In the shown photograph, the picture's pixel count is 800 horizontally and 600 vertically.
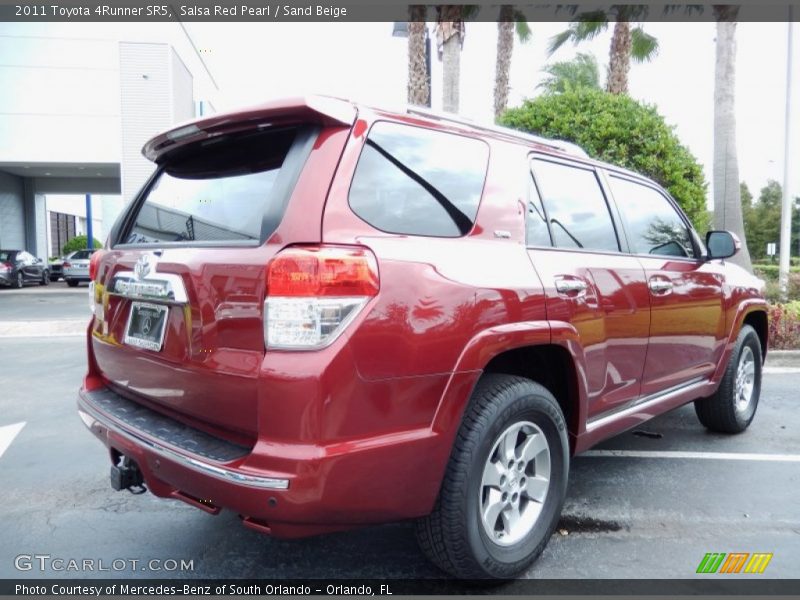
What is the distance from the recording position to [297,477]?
205 centimetres

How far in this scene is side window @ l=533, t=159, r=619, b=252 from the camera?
3.16 meters

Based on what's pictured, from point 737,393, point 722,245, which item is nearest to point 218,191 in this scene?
point 722,245

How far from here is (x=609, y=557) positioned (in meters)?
2.97

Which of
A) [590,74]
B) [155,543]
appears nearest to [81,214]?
[590,74]

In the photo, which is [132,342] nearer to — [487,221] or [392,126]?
[392,126]

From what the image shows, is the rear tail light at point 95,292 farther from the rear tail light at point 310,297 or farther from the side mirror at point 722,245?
the side mirror at point 722,245

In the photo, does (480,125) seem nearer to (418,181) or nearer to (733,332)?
(418,181)

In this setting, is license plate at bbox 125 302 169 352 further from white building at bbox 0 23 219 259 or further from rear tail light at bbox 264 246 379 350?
white building at bbox 0 23 219 259

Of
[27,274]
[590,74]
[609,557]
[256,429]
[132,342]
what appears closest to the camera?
[256,429]

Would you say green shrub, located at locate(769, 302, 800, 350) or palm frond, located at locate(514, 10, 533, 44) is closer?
green shrub, located at locate(769, 302, 800, 350)

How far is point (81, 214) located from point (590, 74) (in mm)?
38841

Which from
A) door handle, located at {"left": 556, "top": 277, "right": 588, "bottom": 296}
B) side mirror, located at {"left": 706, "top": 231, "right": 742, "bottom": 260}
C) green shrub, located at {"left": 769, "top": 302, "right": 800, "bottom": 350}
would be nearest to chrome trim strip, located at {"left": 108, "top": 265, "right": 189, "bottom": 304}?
door handle, located at {"left": 556, "top": 277, "right": 588, "bottom": 296}

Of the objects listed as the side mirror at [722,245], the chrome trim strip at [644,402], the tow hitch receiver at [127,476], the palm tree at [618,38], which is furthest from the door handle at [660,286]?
the palm tree at [618,38]

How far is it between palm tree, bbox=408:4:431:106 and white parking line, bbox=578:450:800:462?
9.01 meters
